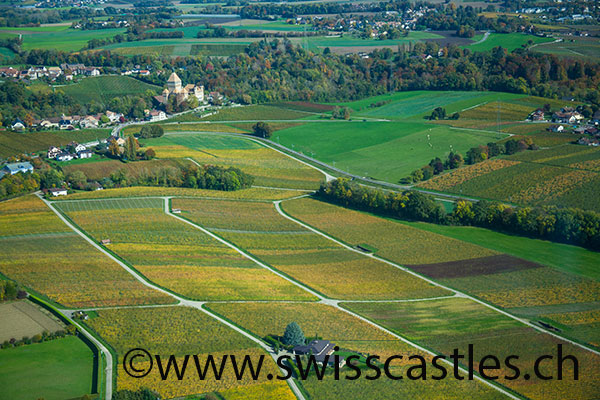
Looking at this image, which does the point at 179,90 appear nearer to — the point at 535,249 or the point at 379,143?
the point at 379,143

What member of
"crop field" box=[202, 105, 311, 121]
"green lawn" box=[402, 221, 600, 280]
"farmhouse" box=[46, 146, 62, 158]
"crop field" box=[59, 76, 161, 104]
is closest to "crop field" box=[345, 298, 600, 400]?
"green lawn" box=[402, 221, 600, 280]

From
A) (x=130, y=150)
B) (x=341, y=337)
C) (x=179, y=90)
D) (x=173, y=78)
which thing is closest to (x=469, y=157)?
(x=130, y=150)

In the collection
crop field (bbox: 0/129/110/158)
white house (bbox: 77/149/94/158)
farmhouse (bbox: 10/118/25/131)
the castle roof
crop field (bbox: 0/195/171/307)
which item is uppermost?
the castle roof

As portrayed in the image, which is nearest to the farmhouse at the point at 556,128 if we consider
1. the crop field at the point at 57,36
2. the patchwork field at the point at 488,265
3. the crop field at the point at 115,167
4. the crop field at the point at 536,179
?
the crop field at the point at 536,179

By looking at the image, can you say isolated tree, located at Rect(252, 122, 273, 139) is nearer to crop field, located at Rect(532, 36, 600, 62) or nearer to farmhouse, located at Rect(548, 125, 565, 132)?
farmhouse, located at Rect(548, 125, 565, 132)

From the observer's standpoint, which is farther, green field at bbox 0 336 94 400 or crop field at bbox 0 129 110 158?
crop field at bbox 0 129 110 158

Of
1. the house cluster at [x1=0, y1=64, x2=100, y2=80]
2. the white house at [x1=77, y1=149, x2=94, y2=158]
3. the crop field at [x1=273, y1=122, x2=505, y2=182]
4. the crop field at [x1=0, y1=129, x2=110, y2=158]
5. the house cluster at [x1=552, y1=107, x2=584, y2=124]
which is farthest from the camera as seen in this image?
the house cluster at [x1=0, y1=64, x2=100, y2=80]

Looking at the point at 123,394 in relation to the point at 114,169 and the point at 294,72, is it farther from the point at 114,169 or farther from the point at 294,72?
the point at 294,72
